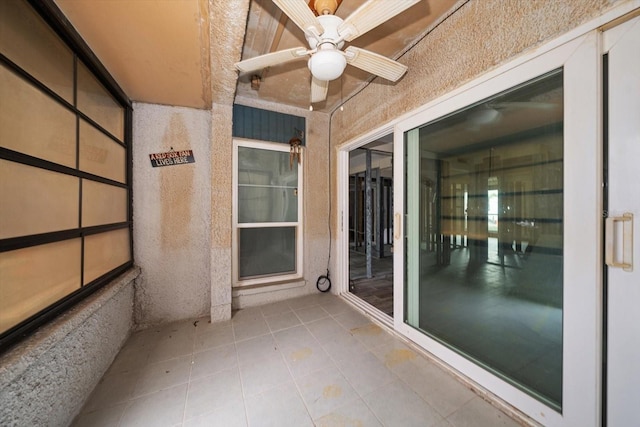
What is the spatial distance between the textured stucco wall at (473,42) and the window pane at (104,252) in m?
2.58

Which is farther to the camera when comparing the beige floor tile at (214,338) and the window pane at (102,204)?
the beige floor tile at (214,338)

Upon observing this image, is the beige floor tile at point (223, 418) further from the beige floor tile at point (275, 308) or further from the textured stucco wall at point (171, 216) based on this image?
the textured stucco wall at point (171, 216)

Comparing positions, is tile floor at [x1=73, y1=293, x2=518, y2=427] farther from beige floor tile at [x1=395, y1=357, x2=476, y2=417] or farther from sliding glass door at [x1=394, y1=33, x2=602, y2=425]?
sliding glass door at [x1=394, y1=33, x2=602, y2=425]

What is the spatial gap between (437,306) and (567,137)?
1.33 m

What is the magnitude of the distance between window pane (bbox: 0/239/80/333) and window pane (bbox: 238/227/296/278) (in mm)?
1487

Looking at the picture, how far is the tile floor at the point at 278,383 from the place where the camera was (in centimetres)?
122

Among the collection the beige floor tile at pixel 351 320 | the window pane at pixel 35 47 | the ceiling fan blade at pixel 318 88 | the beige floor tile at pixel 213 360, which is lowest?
the beige floor tile at pixel 213 360

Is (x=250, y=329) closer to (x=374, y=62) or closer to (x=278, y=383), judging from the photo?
(x=278, y=383)

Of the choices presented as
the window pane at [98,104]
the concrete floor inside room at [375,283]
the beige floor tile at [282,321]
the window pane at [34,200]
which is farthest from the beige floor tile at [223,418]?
the window pane at [98,104]

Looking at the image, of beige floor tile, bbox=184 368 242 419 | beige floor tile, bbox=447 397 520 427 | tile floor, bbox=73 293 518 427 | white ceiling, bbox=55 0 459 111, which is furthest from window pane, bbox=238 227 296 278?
beige floor tile, bbox=447 397 520 427

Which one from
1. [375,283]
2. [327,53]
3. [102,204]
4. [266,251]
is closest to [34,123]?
[102,204]

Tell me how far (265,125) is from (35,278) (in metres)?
2.29

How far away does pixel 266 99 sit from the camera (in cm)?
264

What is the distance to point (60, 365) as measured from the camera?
3.81ft
